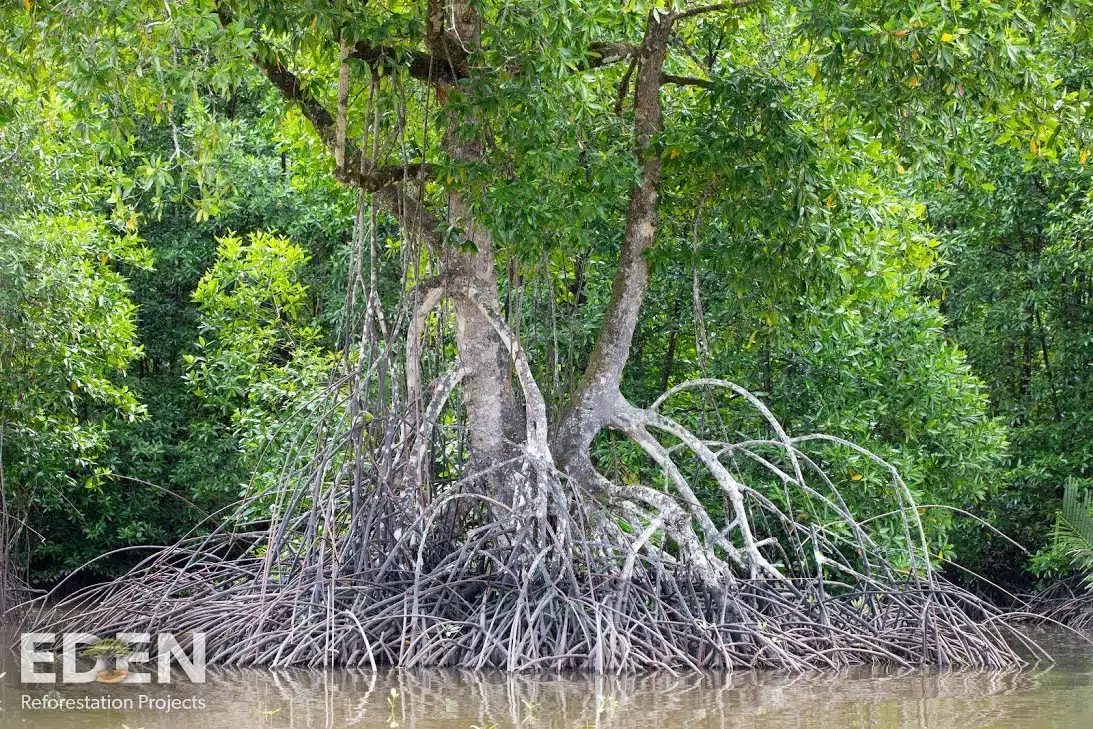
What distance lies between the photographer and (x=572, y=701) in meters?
5.90

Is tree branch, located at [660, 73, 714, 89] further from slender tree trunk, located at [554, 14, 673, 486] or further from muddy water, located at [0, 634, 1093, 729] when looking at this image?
muddy water, located at [0, 634, 1093, 729]

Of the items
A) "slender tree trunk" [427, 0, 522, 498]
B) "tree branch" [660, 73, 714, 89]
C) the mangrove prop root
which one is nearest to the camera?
the mangrove prop root

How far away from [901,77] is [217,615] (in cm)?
462

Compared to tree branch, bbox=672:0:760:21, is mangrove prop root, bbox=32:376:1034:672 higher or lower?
lower

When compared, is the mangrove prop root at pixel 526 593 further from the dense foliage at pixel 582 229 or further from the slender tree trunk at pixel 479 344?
the dense foliage at pixel 582 229

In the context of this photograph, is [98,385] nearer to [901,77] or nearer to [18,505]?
[18,505]

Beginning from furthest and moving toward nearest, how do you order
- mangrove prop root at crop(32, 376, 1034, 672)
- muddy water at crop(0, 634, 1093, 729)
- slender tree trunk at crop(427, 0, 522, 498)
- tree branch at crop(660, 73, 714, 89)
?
tree branch at crop(660, 73, 714, 89) → slender tree trunk at crop(427, 0, 522, 498) → mangrove prop root at crop(32, 376, 1034, 672) → muddy water at crop(0, 634, 1093, 729)

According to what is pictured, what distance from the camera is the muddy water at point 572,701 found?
5480mm

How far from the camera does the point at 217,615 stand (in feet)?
23.3

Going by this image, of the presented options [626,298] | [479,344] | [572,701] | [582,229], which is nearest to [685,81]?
[582,229]

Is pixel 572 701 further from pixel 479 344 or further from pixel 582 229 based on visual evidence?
pixel 582 229

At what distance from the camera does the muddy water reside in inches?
216

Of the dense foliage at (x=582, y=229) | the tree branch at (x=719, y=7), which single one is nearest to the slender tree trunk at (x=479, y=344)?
the dense foliage at (x=582, y=229)

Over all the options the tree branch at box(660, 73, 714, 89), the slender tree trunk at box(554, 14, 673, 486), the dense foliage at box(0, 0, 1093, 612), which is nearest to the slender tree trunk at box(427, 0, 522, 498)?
the dense foliage at box(0, 0, 1093, 612)
